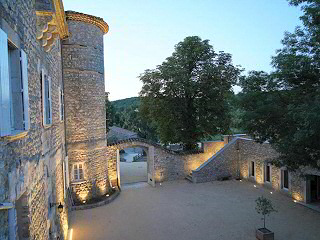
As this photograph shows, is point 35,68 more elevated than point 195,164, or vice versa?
point 35,68

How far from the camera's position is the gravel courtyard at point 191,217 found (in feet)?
34.2

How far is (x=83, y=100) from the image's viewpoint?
1384 centimetres

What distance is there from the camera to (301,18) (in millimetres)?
7945

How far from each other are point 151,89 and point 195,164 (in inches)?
268

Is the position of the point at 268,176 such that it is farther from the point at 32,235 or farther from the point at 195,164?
the point at 32,235

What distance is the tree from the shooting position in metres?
20.1

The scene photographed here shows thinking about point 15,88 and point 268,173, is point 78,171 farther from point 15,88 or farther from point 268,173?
point 268,173

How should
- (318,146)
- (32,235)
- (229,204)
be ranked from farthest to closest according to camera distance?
(229,204) → (318,146) → (32,235)

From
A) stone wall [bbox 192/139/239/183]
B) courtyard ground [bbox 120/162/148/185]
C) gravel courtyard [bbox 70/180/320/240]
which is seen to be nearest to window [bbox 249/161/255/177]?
stone wall [bbox 192/139/239/183]

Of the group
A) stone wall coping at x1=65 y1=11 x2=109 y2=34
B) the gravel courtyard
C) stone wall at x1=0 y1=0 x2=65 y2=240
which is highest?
stone wall coping at x1=65 y1=11 x2=109 y2=34

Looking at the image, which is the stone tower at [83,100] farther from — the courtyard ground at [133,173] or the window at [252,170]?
the window at [252,170]

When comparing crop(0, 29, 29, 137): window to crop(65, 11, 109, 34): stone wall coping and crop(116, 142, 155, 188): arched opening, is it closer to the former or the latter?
crop(65, 11, 109, 34): stone wall coping

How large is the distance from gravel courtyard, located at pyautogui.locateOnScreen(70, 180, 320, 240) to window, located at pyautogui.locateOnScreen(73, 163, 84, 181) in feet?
5.94

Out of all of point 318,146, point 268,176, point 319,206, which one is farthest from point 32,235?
point 268,176
